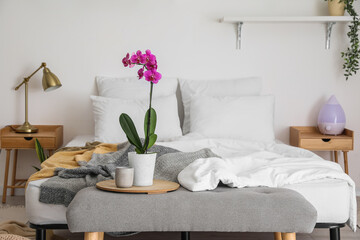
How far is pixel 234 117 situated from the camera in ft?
14.0

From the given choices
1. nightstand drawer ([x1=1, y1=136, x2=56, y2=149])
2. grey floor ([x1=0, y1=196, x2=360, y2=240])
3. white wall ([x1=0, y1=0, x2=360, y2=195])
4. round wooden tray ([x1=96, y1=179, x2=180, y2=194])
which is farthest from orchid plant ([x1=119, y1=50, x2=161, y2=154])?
white wall ([x1=0, y1=0, x2=360, y2=195])

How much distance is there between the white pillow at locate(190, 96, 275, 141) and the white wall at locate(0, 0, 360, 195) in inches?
17.2

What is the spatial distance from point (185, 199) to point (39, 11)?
9.35ft

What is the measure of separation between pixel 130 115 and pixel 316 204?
1.83 metres

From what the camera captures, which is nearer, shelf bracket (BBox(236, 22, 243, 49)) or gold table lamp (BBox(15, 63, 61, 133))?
gold table lamp (BBox(15, 63, 61, 133))

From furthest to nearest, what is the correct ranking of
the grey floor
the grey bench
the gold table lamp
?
1. the gold table lamp
2. the grey floor
3. the grey bench

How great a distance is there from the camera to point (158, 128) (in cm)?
425

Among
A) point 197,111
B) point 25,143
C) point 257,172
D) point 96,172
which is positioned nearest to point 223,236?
point 257,172

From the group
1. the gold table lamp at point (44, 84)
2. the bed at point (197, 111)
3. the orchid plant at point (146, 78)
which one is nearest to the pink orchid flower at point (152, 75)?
A: the orchid plant at point (146, 78)

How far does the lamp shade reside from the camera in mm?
4438

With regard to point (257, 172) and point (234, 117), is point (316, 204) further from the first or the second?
point (234, 117)

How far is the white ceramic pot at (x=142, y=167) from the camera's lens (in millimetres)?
2494

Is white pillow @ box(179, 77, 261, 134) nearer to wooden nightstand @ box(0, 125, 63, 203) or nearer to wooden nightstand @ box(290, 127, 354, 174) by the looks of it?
wooden nightstand @ box(290, 127, 354, 174)

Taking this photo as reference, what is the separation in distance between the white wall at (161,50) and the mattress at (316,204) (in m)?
1.99
